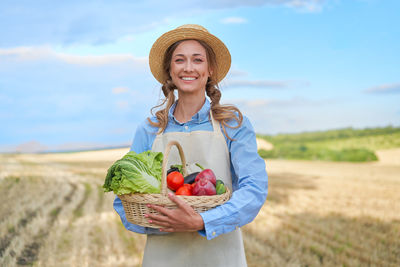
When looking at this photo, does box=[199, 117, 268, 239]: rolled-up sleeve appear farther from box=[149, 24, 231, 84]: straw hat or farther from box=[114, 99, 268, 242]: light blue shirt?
box=[149, 24, 231, 84]: straw hat

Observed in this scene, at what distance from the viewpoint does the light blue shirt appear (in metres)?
2.34

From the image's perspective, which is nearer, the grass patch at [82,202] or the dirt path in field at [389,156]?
the grass patch at [82,202]

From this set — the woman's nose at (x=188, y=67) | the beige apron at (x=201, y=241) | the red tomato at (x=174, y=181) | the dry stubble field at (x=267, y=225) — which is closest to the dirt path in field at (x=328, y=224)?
the dry stubble field at (x=267, y=225)

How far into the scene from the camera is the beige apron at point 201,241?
2.71 m

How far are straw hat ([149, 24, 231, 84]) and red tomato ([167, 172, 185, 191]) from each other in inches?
40.6

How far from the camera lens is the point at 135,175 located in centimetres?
229

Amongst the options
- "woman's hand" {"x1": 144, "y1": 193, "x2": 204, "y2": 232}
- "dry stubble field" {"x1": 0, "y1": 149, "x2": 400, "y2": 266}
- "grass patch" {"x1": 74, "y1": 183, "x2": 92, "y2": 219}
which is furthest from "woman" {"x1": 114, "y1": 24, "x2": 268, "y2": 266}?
"grass patch" {"x1": 74, "y1": 183, "x2": 92, "y2": 219}

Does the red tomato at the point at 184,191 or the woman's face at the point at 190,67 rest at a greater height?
the woman's face at the point at 190,67

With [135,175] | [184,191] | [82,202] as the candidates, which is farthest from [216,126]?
[82,202]

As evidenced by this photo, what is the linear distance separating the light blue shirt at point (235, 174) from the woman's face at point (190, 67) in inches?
7.9

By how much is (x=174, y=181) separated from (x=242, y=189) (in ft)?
1.38

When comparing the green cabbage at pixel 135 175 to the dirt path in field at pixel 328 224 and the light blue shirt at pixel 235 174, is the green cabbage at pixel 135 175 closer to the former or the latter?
the light blue shirt at pixel 235 174

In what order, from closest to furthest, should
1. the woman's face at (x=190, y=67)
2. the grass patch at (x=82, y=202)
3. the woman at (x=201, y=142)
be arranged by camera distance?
the woman at (x=201, y=142)
the woman's face at (x=190, y=67)
the grass patch at (x=82, y=202)

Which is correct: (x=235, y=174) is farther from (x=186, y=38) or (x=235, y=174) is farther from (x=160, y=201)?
(x=186, y=38)
